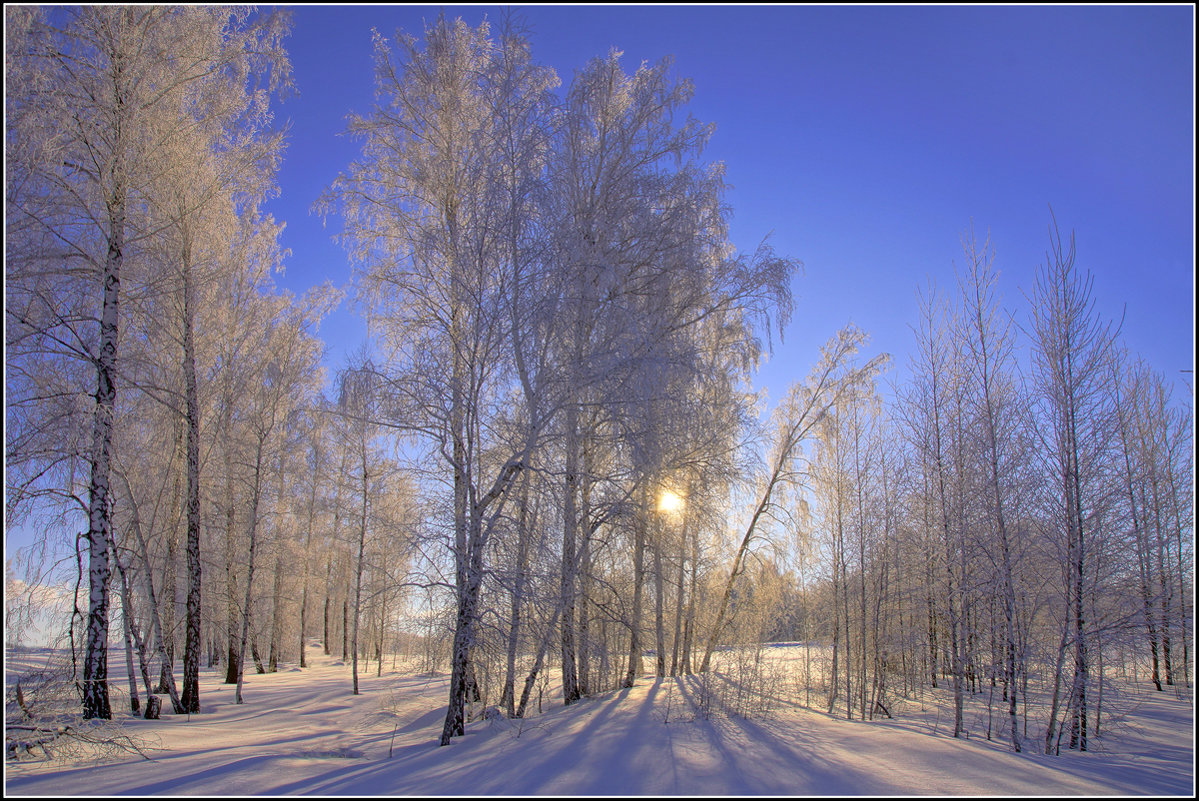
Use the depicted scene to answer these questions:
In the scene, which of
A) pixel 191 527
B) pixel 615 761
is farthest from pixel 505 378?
pixel 191 527

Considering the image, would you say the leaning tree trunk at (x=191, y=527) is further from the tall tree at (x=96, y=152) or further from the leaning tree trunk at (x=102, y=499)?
A: the leaning tree trunk at (x=102, y=499)

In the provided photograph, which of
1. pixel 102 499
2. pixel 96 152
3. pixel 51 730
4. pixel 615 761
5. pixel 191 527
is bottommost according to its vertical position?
pixel 615 761

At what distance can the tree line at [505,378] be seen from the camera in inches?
288

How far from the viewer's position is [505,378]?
7816 mm

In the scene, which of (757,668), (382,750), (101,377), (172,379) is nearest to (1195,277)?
(757,668)

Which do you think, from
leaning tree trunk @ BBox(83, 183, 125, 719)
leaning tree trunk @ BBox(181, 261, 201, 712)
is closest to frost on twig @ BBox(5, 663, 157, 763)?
leaning tree trunk @ BBox(83, 183, 125, 719)

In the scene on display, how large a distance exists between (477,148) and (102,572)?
304 inches

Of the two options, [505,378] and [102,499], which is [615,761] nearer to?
[505,378]

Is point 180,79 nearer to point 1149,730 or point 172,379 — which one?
point 172,379

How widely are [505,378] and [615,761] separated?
454cm

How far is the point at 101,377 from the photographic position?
812 centimetres

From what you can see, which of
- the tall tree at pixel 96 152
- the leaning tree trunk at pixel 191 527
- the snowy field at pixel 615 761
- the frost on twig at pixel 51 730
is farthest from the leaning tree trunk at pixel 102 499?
the leaning tree trunk at pixel 191 527

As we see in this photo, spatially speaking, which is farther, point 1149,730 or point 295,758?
point 1149,730

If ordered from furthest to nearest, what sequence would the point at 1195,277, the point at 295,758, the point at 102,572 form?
the point at 102,572 < the point at 295,758 < the point at 1195,277
